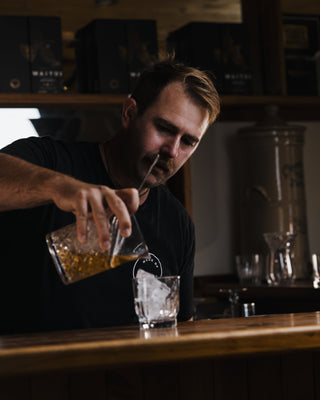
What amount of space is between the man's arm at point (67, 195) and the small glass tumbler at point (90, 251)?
0.09ft

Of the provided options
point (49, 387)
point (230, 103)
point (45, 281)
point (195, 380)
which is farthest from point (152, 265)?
point (230, 103)

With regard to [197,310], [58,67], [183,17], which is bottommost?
[197,310]

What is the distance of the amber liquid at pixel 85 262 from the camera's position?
118 cm

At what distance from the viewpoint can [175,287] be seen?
135cm

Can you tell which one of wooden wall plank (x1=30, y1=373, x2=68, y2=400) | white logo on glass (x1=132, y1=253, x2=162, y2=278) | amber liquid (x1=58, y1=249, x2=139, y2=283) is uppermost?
amber liquid (x1=58, y1=249, x2=139, y2=283)

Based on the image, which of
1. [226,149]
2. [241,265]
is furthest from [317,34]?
[241,265]

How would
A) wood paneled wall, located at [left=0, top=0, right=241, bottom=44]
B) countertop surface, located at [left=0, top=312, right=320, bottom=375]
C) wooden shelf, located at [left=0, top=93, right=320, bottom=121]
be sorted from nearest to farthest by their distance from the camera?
countertop surface, located at [left=0, top=312, right=320, bottom=375] < wooden shelf, located at [left=0, top=93, right=320, bottom=121] < wood paneled wall, located at [left=0, top=0, right=241, bottom=44]

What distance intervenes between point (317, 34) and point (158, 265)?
2.16m

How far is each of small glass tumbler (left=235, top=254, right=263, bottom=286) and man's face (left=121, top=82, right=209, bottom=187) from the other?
1.29 metres

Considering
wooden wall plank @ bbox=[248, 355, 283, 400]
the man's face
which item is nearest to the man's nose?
the man's face

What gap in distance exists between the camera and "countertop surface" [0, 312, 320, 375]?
3.40 ft

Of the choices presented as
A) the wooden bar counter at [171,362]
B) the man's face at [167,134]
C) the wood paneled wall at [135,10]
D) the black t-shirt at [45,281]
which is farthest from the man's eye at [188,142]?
the wood paneled wall at [135,10]

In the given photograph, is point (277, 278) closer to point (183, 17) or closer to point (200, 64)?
point (200, 64)

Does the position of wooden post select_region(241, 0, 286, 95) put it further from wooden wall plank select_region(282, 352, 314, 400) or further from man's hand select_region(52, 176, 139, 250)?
man's hand select_region(52, 176, 139, 250)
